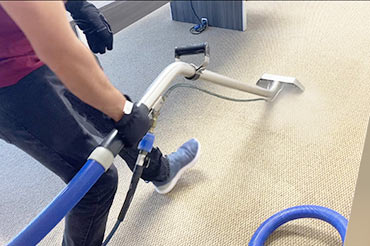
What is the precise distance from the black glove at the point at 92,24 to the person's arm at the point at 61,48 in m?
0.45

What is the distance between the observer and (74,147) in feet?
3.03

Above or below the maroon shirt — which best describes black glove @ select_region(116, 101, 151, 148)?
below

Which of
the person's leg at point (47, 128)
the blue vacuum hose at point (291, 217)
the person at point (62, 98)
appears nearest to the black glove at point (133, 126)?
the person at point (62, 98)

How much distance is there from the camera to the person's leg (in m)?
0.87

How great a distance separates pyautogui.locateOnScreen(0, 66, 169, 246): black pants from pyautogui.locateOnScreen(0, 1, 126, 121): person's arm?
0.14 metres

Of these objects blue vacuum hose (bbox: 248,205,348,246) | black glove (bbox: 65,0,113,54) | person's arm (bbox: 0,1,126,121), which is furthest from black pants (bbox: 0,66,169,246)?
blue vacuum hose (bbox: 248,205,348,246)

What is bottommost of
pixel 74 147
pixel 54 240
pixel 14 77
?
pixel 54 240

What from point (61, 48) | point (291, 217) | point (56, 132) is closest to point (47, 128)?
point (56, 132)

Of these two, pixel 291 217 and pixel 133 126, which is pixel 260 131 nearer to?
pixel 291 217

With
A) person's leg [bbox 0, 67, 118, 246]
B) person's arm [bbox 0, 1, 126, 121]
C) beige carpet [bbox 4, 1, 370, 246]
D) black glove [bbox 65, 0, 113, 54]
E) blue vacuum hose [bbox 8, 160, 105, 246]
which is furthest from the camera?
beige carpet [bbox 4, 1, 370, 246]

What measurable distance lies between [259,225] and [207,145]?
0.48 metres

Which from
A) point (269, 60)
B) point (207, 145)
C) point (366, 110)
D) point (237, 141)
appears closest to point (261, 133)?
point (237, 141)

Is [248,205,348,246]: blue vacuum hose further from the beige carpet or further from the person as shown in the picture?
the person

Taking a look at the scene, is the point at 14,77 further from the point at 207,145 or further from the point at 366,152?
the point at 207,145
